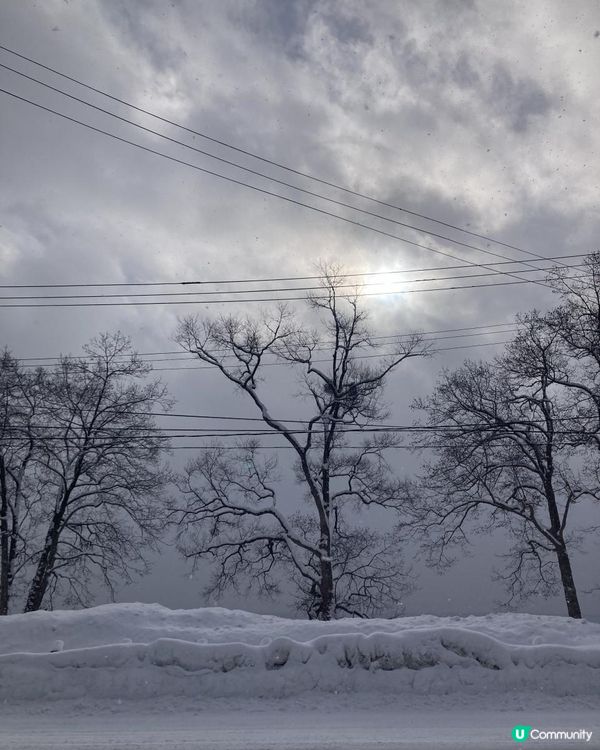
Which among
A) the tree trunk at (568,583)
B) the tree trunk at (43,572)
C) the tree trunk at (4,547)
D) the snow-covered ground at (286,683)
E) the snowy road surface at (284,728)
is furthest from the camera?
the tree trunk at (4,547)

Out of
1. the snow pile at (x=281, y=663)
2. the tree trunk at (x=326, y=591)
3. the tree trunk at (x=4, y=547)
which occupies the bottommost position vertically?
the snow pile at (x=281, y=663)

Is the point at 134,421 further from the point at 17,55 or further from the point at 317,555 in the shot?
the point at 17,55

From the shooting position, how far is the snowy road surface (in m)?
6.30

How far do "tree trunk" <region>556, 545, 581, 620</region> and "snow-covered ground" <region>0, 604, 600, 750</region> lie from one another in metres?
10.1

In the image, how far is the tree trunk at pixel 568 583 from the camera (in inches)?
715

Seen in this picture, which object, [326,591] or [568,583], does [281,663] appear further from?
[568,583]

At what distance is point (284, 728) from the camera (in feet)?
22.7

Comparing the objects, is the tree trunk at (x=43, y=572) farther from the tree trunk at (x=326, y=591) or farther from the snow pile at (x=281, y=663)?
the snow pile at (x=281, y=663)

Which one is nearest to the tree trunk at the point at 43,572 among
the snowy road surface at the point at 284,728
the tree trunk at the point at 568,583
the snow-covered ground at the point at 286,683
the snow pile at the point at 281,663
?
the snow-covered ground at the point at 286,683

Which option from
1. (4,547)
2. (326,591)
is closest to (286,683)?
(326,591)

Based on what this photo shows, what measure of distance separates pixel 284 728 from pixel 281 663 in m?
1.38

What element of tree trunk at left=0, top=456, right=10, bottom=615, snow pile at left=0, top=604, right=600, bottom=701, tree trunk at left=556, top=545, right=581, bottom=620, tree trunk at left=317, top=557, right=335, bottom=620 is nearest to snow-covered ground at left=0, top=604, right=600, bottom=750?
snow pile at left=0, top=604, right=600, bottom=701

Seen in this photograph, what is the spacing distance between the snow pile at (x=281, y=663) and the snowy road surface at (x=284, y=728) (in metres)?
0.41

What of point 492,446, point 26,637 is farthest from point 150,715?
point 492,446
